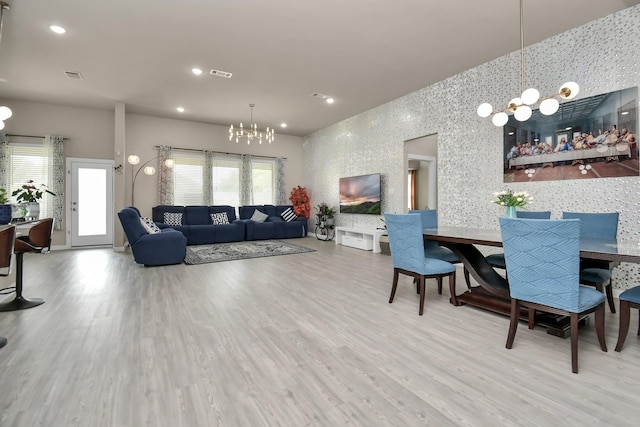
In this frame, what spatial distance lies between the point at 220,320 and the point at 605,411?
260cm

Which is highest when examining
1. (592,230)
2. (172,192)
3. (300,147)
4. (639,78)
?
(300,147)

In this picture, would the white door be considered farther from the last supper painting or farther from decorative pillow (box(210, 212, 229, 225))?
the last supper painting

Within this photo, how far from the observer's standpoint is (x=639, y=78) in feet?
10.7

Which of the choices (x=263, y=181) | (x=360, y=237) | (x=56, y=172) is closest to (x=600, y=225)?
(x=360, y=237)

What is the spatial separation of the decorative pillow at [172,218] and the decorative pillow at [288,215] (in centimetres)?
272

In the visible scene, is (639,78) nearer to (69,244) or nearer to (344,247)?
(344,247)

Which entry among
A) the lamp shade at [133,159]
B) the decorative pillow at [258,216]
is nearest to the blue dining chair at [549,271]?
the decorative pillow at [258,216]

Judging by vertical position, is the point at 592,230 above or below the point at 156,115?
below

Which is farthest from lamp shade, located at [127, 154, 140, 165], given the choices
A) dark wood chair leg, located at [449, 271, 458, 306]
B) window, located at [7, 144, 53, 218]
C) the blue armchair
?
dark wood chair leg, located at [449, 271, 458, 306]

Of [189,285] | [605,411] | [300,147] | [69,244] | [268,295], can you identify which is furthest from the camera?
[300,147]

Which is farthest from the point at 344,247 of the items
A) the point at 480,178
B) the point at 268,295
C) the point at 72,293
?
the point at 72,293

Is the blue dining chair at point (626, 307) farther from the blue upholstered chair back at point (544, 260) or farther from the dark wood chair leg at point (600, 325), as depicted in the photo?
the blue upholstered chair back at point (544, 260)

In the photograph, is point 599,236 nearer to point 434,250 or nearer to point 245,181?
point 434,250

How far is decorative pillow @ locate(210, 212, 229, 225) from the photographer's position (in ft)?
26.5
